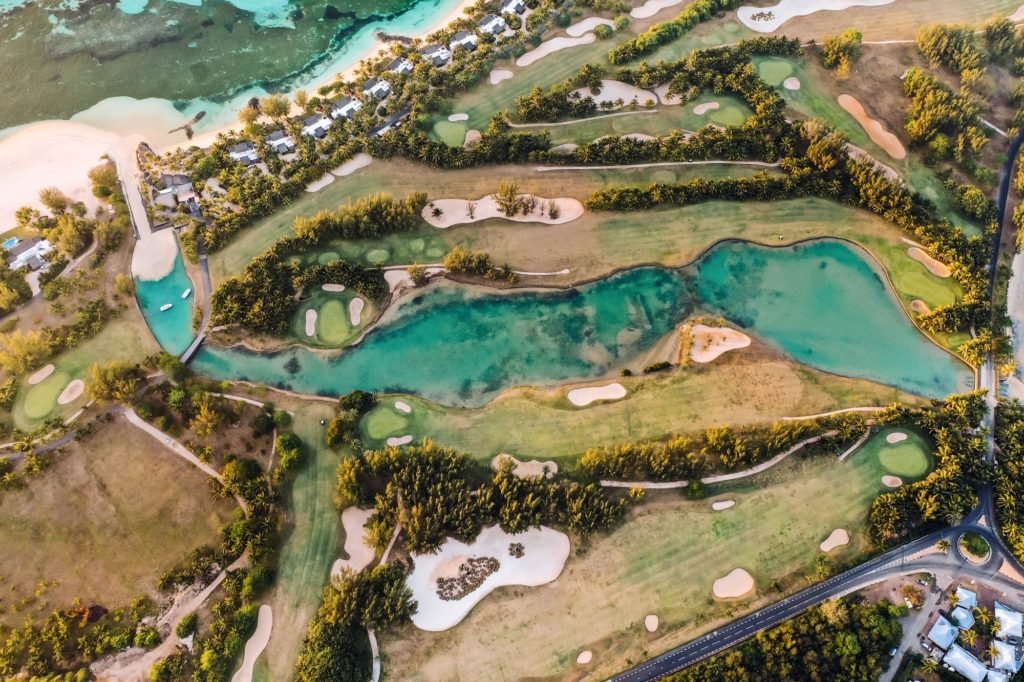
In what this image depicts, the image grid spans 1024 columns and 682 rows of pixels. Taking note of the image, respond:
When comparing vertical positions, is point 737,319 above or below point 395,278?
below

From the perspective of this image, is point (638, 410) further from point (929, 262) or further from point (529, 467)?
point (929, 262)

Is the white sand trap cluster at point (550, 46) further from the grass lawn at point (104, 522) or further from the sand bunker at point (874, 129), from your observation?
the grass lawn at point (104, 522)

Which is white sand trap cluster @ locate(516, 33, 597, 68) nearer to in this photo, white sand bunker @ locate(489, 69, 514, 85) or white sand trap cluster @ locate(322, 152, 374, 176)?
white sand bunker @ locate(489, 69, 514, 85)

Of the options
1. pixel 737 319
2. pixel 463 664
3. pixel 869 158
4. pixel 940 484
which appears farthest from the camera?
pixel 869 158

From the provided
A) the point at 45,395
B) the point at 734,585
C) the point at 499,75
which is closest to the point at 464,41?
the point at 499,75

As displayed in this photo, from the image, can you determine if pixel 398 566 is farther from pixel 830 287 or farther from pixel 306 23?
pixel 306 23

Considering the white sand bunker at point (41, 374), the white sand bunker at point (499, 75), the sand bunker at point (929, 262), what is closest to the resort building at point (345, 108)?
the white sand bunker at point (499, 75)

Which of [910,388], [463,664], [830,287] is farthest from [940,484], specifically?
[463,664]
